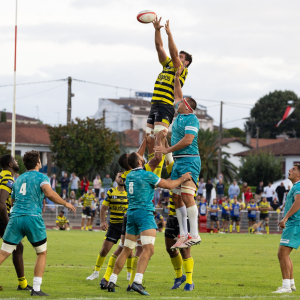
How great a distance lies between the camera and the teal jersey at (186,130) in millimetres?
9297

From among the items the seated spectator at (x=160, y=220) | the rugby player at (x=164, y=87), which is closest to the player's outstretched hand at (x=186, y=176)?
the rugby player at (x=164, y=87)

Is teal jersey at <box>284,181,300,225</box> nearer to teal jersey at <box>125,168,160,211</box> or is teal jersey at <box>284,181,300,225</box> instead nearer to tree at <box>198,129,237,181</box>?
teal jersey at <box>125,168,160,211</box>

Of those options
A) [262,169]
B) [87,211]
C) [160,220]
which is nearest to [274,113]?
[262,169]

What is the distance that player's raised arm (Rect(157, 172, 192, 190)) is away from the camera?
8586mm

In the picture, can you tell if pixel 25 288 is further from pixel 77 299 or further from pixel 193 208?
pixel 193 208

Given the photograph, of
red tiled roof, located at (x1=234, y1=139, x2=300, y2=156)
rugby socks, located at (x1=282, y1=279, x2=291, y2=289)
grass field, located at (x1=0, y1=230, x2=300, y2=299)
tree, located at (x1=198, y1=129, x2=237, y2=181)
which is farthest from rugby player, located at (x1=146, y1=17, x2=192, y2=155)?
red tiled roof, located at (x1=234, y1=139, x2=300, y2=156)

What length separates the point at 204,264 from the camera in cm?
1413

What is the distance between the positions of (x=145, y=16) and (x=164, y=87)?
1426mm

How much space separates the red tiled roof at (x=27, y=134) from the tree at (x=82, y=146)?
2211 cm

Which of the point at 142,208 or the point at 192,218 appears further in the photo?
the point at 192,218

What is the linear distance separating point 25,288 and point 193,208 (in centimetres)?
328

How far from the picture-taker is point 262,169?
60156mm

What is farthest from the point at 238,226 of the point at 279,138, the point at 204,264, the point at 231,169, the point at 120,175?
the point at 279,138

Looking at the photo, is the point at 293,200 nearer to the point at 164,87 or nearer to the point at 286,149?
the point at 164,87
